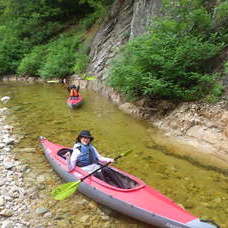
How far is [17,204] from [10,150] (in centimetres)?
301

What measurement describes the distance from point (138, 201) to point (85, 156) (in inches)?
70.2

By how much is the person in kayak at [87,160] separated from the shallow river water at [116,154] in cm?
60

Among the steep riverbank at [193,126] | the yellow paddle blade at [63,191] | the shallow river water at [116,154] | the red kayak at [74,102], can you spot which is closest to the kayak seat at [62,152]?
the shallow river water at [116,154]

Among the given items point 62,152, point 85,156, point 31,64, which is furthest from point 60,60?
point 85,156

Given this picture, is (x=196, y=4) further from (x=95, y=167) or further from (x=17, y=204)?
(x=17, y=204)

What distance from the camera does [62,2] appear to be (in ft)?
85.4

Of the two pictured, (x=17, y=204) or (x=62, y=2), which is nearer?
(x=17, y=204)

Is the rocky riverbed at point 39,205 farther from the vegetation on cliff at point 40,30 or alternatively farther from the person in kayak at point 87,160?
the vegetation on cliff at point 40,30

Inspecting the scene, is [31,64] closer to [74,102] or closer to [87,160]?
[74,102]

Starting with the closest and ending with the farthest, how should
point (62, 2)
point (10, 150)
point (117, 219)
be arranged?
point (117, 219) < point (10, 150) < point (62, 2)

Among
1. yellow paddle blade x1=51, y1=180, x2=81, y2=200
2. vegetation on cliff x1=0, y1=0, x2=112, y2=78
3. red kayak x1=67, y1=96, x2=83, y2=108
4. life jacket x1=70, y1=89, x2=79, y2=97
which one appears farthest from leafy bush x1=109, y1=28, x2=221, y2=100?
vegetation on cliff x1=0, y1=0, x2=112, y2=78

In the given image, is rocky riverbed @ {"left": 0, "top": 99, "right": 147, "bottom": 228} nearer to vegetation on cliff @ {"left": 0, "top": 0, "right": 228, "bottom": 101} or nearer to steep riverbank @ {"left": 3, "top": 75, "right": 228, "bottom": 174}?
steep riverbank @ {"left": 3, "top": 75, "right": 228, "bottom": 174}

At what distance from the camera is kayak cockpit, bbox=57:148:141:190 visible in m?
Answer: 5.92

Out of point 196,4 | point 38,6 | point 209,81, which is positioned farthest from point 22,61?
point 209,81
